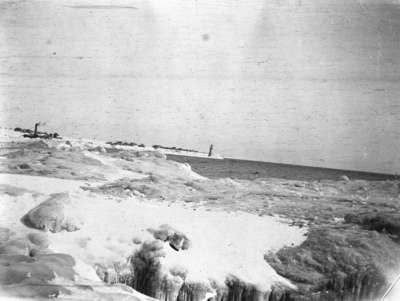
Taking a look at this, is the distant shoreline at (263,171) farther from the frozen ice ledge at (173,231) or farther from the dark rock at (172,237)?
the dark rock at (172,237)

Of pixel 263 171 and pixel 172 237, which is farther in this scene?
pixel 263 171

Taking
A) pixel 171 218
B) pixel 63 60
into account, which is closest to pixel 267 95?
pixel 171 218

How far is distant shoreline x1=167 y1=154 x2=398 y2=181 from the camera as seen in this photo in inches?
102

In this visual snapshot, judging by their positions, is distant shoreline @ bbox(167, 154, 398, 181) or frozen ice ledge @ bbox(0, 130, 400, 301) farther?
A: distant shoreline @ bbox(167, 154, 398, 181)

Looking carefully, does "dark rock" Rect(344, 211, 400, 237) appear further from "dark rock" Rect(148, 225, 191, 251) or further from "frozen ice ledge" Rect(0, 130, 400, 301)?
"dark rock" Rect(148, 225, 191, 251)

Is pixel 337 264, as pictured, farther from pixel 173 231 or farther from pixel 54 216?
pixel 54 216

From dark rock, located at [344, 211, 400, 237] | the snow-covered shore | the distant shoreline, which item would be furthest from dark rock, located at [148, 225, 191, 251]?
dark rock, located at [344, 211, 400, 237]

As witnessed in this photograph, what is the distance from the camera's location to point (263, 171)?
2.61 metres

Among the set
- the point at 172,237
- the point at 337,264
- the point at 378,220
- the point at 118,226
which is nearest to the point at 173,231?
the point at 172,237

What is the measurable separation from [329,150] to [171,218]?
3.25 ft

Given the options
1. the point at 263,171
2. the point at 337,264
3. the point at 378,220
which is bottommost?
the point at 337,264

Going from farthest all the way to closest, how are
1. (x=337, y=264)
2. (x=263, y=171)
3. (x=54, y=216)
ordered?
(x=263, y=171)
(x=337, y=264)
(x=54, y=216)

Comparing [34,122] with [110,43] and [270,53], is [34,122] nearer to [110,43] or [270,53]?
[110,43]

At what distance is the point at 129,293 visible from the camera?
232cm
